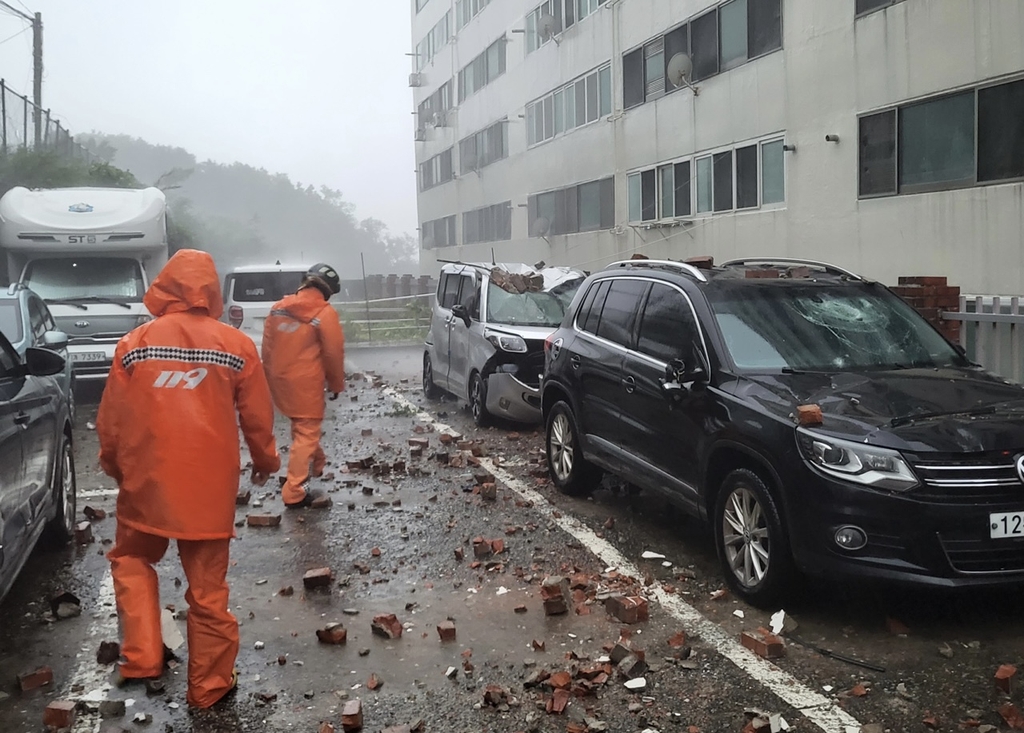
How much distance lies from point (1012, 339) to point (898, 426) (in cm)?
432

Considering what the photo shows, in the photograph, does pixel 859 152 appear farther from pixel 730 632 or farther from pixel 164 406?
pixel 164 406

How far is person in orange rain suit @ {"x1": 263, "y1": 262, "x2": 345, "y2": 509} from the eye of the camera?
8.11 m

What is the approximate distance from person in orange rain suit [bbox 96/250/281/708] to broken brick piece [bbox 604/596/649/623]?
1907 millimetres

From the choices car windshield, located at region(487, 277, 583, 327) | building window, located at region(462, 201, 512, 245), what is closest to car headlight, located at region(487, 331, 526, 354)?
car windshield, located at region(487, 277, 583, 327)

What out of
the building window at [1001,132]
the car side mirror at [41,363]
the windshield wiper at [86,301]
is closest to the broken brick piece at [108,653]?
the car side mirror at [41,363]

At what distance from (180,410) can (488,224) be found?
3383 centimetres

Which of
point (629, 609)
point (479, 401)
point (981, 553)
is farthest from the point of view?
point (479, 401)

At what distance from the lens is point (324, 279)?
8352mm

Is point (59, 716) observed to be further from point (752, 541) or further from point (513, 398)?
point (513, 398)

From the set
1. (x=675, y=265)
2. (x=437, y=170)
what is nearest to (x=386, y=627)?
(x=675, y=265)

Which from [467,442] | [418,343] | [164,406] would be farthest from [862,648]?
[418,343]

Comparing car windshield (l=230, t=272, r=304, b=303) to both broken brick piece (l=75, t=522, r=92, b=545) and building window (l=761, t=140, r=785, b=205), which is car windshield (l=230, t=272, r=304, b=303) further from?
broken brick piece (l=75, t=522, r=92, b=545)

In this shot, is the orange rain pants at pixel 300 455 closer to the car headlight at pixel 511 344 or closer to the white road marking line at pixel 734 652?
the white road marking line at pixel 734 652

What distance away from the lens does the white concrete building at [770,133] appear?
1395 centimetres
